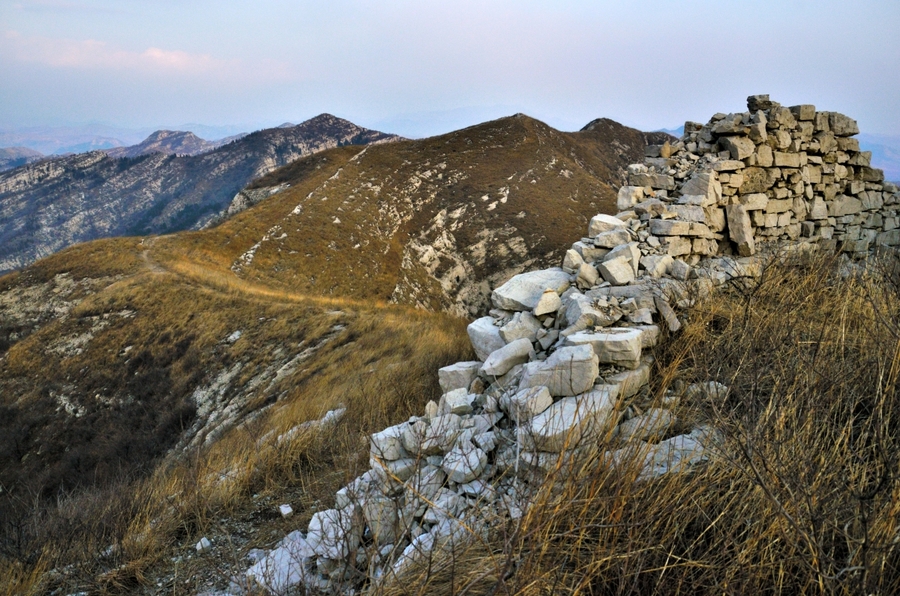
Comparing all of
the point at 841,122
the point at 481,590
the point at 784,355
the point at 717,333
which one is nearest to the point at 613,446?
the point at 481,590

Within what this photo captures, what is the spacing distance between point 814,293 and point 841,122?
247 inches

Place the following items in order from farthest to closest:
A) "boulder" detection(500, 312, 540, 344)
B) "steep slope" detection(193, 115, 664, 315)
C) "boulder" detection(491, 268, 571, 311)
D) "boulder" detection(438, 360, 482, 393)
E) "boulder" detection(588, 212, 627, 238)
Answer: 1. "steep slope" detection(193, 115, 664, 315)
2. "boulder" detection(588, 212, 627, 238)
3. "boulder" detection(491, 268, 571, 311)
4. "boulder" detection(500, 312, 540, 344)
5. "boulder" detection(438, 360, 482, 393)

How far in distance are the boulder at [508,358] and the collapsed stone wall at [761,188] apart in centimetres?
308

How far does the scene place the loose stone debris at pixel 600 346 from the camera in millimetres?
3117

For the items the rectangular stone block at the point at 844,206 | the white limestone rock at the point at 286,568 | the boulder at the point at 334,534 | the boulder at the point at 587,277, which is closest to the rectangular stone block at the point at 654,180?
the boulder at the point at 587,277

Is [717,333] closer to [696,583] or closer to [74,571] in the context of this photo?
[696,583]

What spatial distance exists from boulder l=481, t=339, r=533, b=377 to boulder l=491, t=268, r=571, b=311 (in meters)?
1.00

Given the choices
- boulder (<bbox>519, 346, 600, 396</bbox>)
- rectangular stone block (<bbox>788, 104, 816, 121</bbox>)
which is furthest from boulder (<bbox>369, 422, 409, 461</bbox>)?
rectangular stone block (<bbox>788, 104, 816, 121</bbox>)

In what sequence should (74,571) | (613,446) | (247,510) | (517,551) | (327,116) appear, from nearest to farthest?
(517,551)
(613,446)
(74,571)
(247,510)
(327,116)

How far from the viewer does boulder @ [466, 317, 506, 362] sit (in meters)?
5.66

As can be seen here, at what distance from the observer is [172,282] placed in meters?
23.6

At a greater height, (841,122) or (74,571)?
(841,122)

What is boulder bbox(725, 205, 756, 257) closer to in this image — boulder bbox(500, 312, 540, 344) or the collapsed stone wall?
the collapsed stone wall

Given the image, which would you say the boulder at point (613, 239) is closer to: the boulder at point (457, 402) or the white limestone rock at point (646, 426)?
the boulder at point (457, 402)
